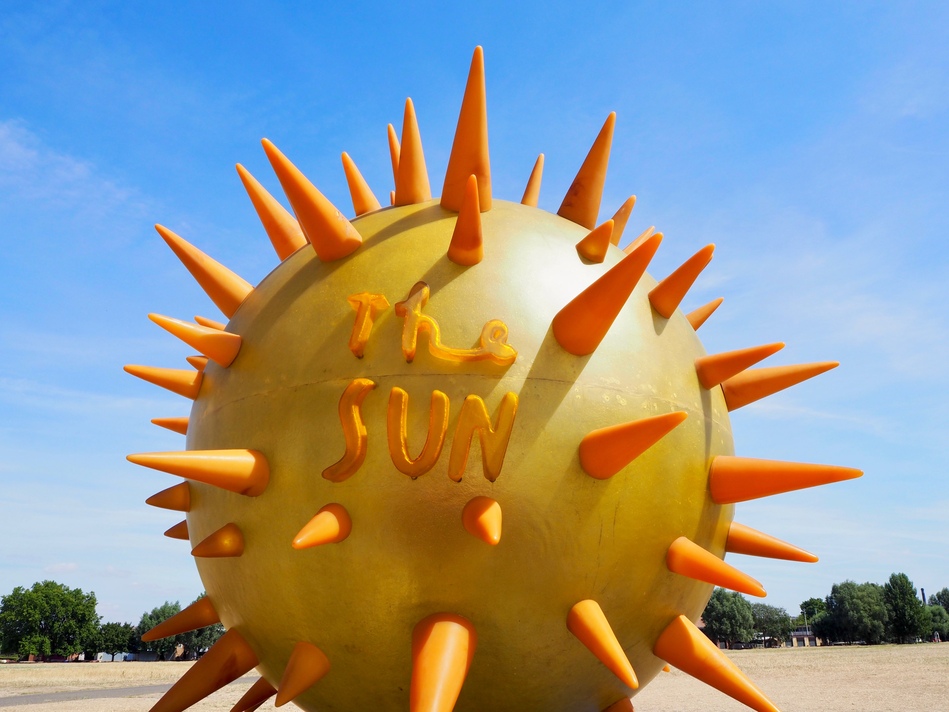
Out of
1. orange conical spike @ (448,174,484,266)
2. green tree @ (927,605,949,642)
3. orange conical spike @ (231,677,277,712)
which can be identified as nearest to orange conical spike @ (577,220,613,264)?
orange conical spike @ (448,174,484,266)

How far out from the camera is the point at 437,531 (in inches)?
199

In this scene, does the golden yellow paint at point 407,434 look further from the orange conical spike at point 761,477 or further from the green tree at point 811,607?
the green tree at point 811,607

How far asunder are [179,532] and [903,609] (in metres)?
101

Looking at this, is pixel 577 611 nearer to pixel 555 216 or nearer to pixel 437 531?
pixel 437 531

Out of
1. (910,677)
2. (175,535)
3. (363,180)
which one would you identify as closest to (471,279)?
(363,180)

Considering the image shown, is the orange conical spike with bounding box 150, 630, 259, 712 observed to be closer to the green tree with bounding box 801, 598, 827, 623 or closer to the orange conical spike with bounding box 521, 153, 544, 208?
the orange conical spike with bounding box 521, 153, 544, 208

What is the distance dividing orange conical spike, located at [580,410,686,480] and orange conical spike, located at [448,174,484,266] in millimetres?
1566

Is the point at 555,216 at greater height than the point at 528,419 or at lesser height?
greater

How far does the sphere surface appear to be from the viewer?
5098 mm

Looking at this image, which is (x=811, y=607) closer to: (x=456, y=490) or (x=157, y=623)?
(x=157, y=623)

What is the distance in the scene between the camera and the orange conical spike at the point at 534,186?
A: 8.10 meters

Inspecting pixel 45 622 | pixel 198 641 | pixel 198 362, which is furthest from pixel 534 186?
pixel 45 622

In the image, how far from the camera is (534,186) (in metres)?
8.23

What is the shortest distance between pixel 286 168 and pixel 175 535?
360 centimetres
